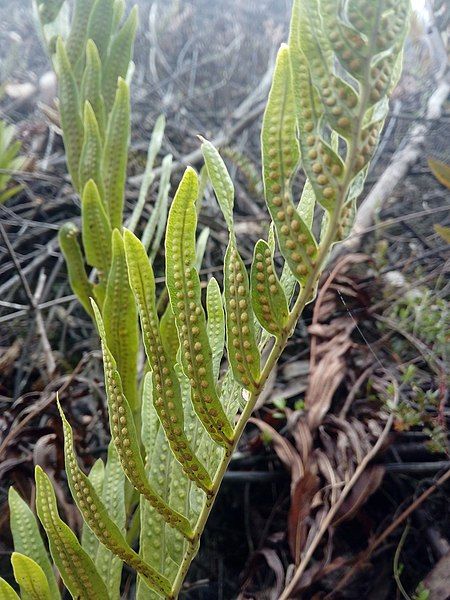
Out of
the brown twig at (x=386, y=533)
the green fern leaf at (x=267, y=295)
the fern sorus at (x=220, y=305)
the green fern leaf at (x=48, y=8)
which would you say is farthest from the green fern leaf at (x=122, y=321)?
the green fern leaf at (x=48, y=8)

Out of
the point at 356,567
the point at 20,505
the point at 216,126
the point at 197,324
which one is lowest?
the point at 356,567

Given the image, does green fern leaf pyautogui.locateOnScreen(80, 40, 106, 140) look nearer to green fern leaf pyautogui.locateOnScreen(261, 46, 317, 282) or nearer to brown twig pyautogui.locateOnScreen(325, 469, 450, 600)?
green fern leaf pyautogui.locateOnScreen(261, 46, 317, 282)

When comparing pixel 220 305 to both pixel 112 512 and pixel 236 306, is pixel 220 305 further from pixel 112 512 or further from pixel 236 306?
pixel 112 512

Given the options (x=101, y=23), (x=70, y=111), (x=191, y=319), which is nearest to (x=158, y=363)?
(x=191, y=319)

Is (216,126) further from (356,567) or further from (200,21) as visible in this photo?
(356,567)

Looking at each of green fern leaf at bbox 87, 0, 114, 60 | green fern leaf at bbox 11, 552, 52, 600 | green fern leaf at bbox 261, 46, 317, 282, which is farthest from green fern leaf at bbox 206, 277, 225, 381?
green fern leaf at bbox 87, 0, 114, 60

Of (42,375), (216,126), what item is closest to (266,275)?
(42,375)

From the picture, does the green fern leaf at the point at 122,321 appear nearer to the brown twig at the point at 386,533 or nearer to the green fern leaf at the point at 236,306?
the green fern leaf at the point at 236,306
